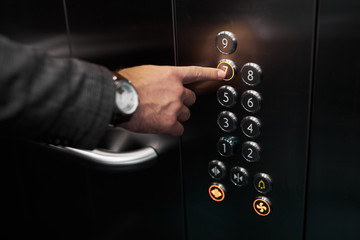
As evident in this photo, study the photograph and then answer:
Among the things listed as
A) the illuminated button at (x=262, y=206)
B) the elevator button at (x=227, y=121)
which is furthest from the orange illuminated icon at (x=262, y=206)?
the elevator button at (x=227, y=121)

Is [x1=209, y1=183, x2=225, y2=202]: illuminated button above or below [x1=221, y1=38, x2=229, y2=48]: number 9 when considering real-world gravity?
below

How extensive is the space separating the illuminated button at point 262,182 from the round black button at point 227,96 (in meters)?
0.10

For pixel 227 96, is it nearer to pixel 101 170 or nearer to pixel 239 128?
pixel 239 128

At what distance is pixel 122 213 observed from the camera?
0.80 meters

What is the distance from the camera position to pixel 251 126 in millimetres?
530

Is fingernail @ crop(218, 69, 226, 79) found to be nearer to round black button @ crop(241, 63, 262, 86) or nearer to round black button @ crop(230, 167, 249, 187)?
round black button @ crop(241, 63, 262, 86)

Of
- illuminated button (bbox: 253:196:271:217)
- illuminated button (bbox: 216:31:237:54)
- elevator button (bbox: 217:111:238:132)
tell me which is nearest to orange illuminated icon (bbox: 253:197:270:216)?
illuminated button (bbox: 253:196:271:217)

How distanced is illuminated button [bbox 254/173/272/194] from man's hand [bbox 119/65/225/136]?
13cm

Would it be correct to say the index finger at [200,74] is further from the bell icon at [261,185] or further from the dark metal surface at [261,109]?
the bell icon at [261,185]

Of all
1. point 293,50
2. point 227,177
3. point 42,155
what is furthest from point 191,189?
point 42,155

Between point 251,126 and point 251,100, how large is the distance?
0.12 feet

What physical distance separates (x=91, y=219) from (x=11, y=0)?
0.50m

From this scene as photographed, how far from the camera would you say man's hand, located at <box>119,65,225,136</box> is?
570mm

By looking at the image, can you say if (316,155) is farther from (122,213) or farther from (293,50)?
(122,213)
